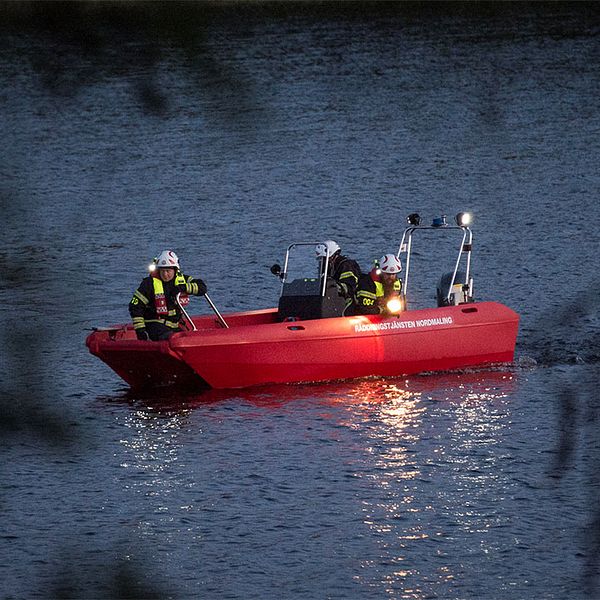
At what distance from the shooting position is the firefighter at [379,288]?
15.6m

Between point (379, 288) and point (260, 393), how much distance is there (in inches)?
78.5

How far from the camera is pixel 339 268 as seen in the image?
15734mm

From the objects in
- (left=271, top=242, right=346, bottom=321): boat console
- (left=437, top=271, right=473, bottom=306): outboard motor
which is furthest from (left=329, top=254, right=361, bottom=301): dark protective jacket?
(left=437, top=271, right=473, bottom=306): outboard motor

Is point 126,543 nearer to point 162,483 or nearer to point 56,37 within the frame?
point 162,483

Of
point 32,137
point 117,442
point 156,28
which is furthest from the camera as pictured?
point 32,137

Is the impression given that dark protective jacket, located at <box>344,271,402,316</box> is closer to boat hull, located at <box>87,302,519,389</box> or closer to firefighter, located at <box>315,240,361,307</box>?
firefighter, located at <box>315,240,361,307</box>

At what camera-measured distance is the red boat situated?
48.5 feet

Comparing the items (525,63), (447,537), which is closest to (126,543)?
(447,537)

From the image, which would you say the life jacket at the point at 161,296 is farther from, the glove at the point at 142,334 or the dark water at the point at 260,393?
the dark water at the point at 260,393

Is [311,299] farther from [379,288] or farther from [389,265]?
[389,265]

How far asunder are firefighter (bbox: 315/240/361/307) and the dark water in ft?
4.04

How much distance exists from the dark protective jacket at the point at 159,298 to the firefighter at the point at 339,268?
1.72 m

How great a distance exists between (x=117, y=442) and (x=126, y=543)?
3.30m

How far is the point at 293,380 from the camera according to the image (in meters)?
15.5
